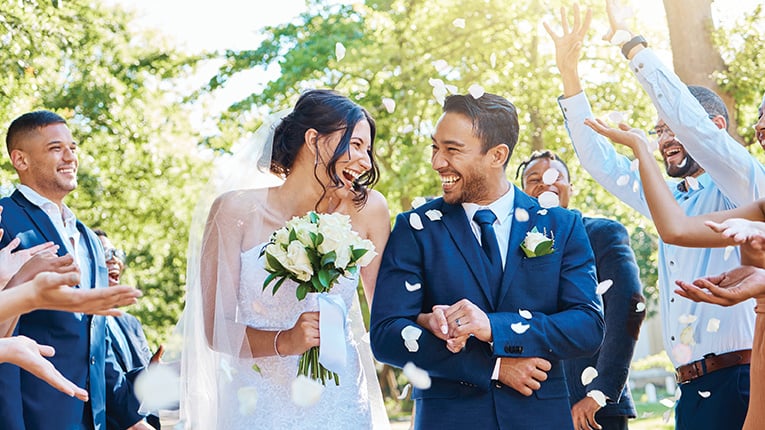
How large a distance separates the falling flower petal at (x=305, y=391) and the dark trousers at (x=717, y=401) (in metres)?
1.74

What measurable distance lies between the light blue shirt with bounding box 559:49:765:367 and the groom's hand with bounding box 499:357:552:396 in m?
1.16

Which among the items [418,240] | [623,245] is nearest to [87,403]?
[418,240]

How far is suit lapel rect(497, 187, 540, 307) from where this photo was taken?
3953mm

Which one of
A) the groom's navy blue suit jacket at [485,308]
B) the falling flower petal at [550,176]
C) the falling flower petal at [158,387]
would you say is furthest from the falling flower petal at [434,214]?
the falling flower petal at [550,176]

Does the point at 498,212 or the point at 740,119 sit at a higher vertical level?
the point at 740,119

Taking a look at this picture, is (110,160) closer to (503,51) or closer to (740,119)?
(503,51)

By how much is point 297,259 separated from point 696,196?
2183 millimetres

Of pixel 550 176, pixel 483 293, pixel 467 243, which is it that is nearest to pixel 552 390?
pixel 483 293

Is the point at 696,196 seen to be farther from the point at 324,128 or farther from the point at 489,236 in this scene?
the point at 324,128

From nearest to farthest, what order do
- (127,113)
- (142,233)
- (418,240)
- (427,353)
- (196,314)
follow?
(427,353) → (418,240) → (196,314) → (127,113) → (142,233)

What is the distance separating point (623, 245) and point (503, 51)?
8.61 metres

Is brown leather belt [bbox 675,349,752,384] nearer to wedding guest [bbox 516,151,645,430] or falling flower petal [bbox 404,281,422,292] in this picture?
wedding guest [bbox 516,151,645,430]

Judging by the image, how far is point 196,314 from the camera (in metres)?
4.46

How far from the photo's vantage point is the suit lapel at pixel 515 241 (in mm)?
3953
